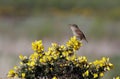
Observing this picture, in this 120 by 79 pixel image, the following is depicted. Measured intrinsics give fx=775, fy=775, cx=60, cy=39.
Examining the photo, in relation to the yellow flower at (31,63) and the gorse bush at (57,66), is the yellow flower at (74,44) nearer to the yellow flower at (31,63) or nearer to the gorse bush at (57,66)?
the gorse bush at (57,66)

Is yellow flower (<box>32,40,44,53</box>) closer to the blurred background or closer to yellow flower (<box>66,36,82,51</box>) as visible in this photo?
yellow flower (<box>66,36,82,51</box>)

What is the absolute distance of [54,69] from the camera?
8148 mm

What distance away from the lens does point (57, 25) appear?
1873cm

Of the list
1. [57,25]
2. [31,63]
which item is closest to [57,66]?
[31,63]

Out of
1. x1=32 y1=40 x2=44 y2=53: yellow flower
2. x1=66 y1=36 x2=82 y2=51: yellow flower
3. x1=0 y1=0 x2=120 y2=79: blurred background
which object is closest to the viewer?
x1=32 y1=40 x2=44 y2=53: yellow flower

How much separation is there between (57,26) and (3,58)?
3.57 metres

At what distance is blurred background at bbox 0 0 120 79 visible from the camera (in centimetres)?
1590

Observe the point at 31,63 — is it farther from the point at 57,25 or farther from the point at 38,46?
the point at 57,25

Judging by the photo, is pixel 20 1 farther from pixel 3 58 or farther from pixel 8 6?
pixel 3 58

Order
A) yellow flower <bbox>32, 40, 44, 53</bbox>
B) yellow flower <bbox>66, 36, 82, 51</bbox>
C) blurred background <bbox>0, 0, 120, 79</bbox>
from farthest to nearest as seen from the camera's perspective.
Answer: blurred background <bbox>0, 0, 120, 79</bbox>
yellow flower <bbox>66, 36, 82, 51</bbox>
yellow flower <bbox>32, 40, 44, 53</bbox>

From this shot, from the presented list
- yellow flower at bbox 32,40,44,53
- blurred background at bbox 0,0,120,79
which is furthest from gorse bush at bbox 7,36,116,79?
blurred background at bbox 0,0,120,79

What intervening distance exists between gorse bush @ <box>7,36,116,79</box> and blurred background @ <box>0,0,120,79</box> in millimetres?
5218

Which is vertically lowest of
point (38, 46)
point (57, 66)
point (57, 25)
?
point (57, 66)

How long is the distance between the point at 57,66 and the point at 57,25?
10.6 meters
